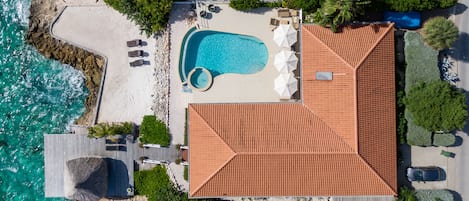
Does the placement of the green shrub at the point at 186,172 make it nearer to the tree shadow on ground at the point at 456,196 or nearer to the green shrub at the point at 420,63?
the green shrub at the point at 420,63

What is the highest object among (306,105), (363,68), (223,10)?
(223,10)

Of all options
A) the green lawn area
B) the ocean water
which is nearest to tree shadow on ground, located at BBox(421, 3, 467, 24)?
the green lawn area

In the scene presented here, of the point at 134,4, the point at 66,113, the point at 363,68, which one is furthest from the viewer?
the point at 66,113

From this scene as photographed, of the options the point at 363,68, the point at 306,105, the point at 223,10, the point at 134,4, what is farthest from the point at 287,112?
the point at 134,4

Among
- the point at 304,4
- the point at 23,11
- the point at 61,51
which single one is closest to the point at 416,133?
the point at 304,4

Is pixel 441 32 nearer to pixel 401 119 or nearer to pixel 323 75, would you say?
pixel 401 119

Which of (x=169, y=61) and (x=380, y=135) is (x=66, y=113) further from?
(x=380, y=135)

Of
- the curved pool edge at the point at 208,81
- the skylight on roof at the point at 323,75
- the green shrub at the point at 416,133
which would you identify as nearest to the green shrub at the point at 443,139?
the green shrub at the point at 416,133
